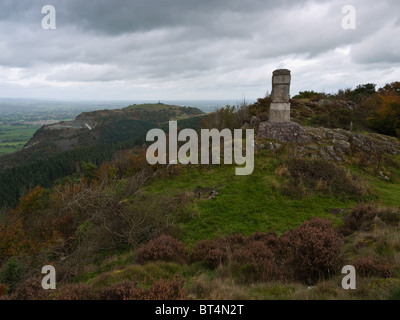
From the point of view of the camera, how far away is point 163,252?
6180mm

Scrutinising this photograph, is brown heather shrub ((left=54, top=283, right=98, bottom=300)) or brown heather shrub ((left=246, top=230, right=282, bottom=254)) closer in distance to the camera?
brown heather shrub ((left=54, top=283, right=98, bottom=300))

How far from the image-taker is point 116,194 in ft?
35.5

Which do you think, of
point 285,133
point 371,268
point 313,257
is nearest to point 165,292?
point 313,257

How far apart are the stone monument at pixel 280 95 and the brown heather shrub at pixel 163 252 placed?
12.9 metres

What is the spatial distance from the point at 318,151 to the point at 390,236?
9705 mm

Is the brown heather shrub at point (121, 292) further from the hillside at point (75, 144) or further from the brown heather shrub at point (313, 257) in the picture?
the hillside at point (75, 144)

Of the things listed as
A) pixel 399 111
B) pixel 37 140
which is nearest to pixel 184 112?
pixel 37 140

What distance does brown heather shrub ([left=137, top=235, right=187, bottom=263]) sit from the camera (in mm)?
6084

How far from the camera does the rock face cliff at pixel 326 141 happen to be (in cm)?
1503

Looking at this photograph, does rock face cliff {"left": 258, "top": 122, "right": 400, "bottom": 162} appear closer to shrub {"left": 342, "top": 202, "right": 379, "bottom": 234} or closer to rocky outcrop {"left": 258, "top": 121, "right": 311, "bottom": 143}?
rocky outcrop {"left": 258, "top": 121, "right": 311, "bottom": 143}

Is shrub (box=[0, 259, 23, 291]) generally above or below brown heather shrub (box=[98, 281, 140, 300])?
below

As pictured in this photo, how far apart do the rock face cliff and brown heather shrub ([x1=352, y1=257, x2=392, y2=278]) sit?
1066 cm

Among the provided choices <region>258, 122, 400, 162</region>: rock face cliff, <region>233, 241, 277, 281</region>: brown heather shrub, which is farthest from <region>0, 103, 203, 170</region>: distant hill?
<region>233, 241, 277, 281</region>: brown heather shrub
